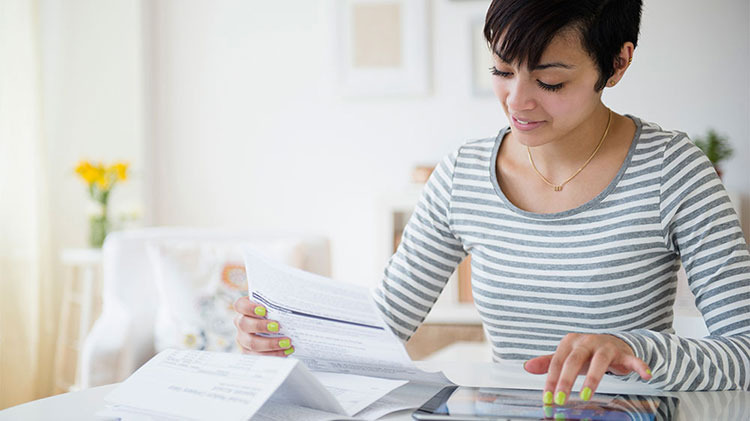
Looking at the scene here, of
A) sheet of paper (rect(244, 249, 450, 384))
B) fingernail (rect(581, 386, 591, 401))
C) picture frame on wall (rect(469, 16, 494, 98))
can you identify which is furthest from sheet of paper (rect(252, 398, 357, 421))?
picture frame on wall (rect(469, 16, 494, 98))

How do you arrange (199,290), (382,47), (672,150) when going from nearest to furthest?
(672,150) < (199,290) < (382,47)

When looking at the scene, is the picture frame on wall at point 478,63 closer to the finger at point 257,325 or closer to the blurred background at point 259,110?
the blurred background at point 259,110

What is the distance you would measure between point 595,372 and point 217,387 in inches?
15.1

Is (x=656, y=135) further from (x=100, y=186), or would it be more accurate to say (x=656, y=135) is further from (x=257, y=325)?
(x=100, y=186)

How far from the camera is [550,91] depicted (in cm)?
107

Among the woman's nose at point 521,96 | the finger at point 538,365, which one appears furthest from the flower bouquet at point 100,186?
the finger at point 538,365

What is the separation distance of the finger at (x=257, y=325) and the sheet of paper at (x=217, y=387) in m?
0.14

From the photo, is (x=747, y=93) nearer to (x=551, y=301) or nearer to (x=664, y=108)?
(x=664, y=108)

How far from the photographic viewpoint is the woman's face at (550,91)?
1.05m

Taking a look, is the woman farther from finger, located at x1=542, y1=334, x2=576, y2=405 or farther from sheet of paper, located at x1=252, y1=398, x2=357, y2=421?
sheet of paper, located at x1=252, y1=398, x2=357, y2=421

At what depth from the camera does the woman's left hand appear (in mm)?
777

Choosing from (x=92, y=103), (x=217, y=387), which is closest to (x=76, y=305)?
(x=92, y=103)

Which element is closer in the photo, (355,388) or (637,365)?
(637,365)

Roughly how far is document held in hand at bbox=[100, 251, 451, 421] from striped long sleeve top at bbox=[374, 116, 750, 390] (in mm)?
270
